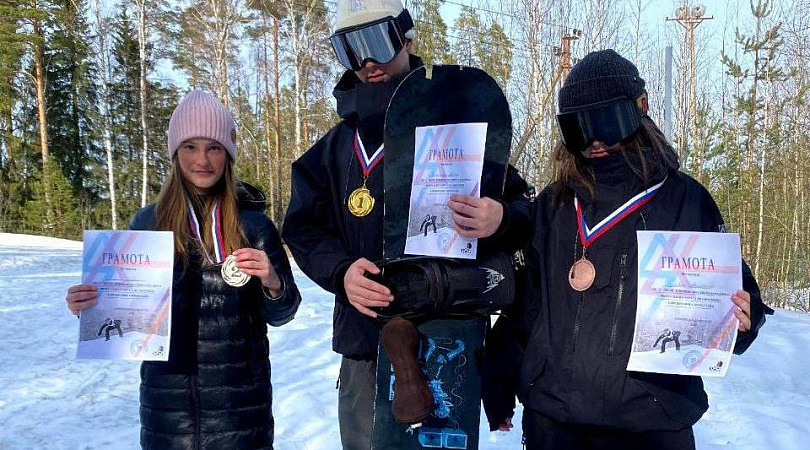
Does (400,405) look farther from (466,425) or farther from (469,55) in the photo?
(469,55)

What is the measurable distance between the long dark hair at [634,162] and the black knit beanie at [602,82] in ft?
0.39

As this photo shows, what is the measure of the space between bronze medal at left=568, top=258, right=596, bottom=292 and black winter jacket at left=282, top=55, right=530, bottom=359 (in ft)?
0.68

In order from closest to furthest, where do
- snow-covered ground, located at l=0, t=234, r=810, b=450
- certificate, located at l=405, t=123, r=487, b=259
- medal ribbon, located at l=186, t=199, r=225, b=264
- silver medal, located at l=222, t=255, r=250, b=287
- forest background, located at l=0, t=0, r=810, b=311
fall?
1. certificate, located at l=405, t=123, r=487, b=259
2. silver medal, located at l=222, t=255, r=250, b=287
3. medal ribbon, located at l=186, t=199, r=225, b=264
4. snow-covered ground, located at l=0, t=234, r=810, b=450
5. forest background, located at l=0, t=0, r=810, b=311

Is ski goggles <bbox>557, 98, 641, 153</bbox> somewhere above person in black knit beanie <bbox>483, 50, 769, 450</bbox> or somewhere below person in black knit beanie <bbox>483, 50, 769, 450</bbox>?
above

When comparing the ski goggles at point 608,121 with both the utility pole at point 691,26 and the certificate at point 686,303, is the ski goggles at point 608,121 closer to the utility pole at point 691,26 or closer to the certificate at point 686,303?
the certificate at point 686,303

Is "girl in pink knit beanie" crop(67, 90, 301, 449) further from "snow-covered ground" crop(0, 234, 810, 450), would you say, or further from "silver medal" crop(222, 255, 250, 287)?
"snow-covered ground" crop(0, 234, 810, 450)

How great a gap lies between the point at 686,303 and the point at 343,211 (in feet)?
3.59

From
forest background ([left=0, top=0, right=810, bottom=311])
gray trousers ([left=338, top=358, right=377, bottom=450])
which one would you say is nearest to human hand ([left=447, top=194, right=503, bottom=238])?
gray trousers ([left=338, top=358, right=377, bottom=450])

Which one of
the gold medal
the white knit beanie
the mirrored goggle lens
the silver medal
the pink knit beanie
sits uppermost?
the white knit beanie

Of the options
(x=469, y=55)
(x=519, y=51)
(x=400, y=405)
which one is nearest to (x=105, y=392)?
(x=400, y=405)

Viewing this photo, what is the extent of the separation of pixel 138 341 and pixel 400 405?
0.93m

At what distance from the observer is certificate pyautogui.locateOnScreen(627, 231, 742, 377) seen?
5.04 ft

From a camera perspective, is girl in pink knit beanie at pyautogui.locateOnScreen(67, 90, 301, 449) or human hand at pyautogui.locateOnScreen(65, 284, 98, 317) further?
girl in pink knit beanie at pyautogui.locateOnScreen(67, 90, 301, 449)

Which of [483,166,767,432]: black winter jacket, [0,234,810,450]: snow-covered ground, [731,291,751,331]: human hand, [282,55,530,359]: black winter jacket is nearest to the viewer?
[731,291,751,331]: human hand
